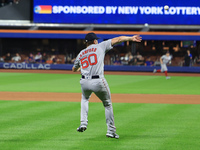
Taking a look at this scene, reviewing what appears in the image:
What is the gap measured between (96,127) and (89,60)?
79.5 inches

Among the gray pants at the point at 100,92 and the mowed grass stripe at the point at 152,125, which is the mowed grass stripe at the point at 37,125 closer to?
the gray pants at the point at 100,92

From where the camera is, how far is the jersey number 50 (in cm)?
894

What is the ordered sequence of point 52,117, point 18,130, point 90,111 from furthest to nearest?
point 90,111 → point 52,117 → point 18,130

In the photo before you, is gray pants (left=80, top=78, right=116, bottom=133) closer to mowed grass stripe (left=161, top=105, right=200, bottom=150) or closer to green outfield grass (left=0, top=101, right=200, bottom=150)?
green outfield grass (left=0, top=101, right=200, bottom=150)

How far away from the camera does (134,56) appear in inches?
1635

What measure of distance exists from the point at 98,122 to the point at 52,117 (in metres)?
1.36

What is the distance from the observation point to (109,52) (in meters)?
41.8

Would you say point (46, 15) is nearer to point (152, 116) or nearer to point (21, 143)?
point (152, 116)

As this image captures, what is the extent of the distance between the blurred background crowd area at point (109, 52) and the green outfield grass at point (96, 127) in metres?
26.2

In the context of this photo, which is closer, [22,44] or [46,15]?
[22,44]

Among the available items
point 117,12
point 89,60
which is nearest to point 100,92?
point 89,60

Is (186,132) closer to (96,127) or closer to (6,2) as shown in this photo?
(96,127)

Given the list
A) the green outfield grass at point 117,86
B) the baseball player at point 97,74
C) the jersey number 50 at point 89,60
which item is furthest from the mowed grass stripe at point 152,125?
the green outfield grass at point 117,86

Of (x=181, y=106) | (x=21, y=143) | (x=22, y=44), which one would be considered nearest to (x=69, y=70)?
(x=22, y=44)
